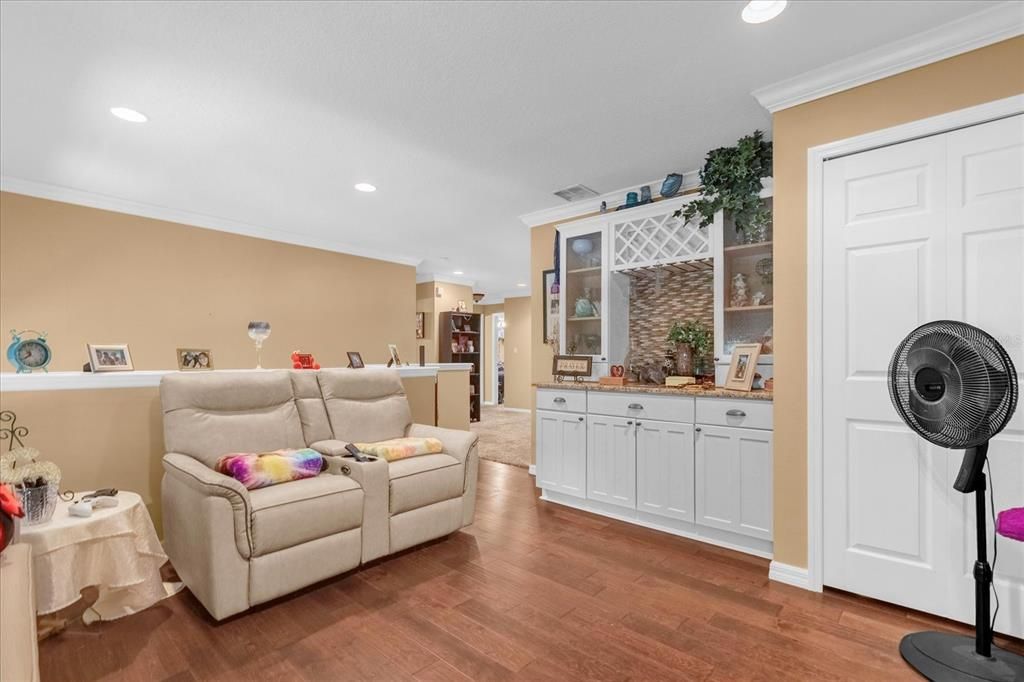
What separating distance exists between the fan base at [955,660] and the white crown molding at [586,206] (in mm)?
2908

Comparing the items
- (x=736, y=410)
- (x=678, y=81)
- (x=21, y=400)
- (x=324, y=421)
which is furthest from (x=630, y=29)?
(x=21, y=400)

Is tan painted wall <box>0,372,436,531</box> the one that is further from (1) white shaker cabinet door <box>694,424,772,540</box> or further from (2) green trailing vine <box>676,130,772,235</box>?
(2) green trailing vine <box>676,130,772,235</box>

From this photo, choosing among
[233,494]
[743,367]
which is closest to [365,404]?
[233,494]

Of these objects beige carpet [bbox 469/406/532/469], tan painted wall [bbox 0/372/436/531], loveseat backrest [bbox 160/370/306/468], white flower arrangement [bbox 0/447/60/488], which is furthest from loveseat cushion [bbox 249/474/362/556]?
beige carpet [bbox 469/406/532/469]

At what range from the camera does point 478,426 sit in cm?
784

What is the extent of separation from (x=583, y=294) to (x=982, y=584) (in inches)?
115

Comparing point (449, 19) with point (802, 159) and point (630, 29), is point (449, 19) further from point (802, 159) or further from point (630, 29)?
point (802, 159)

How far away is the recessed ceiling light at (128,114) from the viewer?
269 cm

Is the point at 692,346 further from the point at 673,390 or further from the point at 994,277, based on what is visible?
the point at 994,277

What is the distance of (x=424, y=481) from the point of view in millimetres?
2828

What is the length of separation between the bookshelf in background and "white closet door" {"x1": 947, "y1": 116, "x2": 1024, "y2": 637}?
6672 millimetres

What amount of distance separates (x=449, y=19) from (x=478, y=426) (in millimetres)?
6469

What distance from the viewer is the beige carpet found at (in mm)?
5496

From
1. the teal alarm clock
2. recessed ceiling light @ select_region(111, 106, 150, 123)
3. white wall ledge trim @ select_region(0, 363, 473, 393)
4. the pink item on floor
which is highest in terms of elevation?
recessed ceiling light @ select_region(111, 106, 150, 123)
